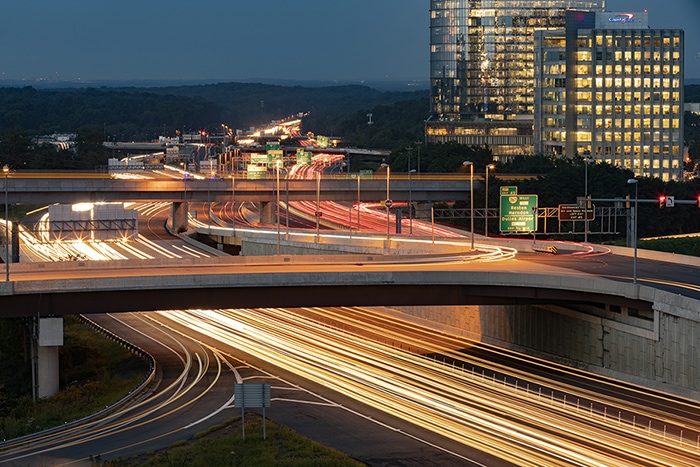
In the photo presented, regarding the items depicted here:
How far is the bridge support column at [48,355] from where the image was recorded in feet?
192

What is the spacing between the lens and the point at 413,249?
87.4m

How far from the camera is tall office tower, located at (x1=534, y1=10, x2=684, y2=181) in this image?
188 m

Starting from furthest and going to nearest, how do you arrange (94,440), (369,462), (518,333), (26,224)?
(26,224) → (518,333) → (94,440) → (369,462)

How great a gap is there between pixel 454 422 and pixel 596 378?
13.9 metres

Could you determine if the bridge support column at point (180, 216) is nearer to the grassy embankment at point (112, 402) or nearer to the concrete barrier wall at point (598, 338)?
the grassy embankment at point (112, 402)

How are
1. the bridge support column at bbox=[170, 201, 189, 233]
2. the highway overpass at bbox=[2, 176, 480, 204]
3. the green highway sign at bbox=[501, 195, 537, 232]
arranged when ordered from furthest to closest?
the bridge support column at bbox=[170, 201, 189, 233] < the highway overpass at bbox=[2, 176, 480, 204] < the green highway sign at bbox=[501, 195, 537, 232]

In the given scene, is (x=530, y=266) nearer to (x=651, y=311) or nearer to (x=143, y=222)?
Answer: (x=651, y=311)

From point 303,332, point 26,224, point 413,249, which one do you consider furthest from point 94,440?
point 26,224

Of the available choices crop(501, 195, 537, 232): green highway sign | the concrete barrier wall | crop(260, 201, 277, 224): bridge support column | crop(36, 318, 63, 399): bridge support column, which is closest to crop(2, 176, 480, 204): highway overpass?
crop(260, 201, 277, 224): bridge support column

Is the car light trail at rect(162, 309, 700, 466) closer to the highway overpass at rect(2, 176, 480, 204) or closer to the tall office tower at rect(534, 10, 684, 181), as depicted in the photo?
the highway overpass at rect(2, 176, 480, 204)

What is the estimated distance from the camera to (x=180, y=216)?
436 feet

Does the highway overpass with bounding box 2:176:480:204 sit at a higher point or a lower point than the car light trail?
higher

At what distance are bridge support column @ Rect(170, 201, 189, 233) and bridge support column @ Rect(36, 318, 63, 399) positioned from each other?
72185 mm

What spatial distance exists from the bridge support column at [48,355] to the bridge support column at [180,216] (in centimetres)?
7218
